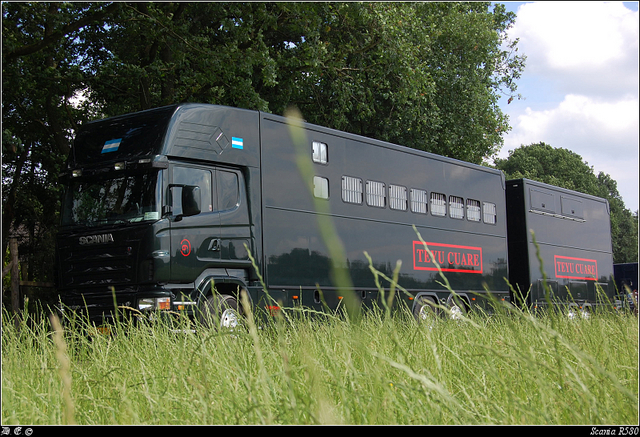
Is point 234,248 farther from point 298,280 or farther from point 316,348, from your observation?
point 316,348

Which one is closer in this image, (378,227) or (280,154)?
(280,154)

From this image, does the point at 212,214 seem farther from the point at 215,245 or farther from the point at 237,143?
the point at 237,143

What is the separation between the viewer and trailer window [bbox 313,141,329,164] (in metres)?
10.2

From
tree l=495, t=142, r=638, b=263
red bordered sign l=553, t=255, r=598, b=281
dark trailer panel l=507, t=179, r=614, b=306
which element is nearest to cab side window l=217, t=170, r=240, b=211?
dark trailer panel l=507, t=179, r=614, b=306

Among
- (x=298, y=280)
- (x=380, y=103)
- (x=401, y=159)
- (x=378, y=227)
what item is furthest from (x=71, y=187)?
(x=380, y=103)

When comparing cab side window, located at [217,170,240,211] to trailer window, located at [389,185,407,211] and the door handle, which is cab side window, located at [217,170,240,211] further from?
trailer window, located at [389,185,407,211]

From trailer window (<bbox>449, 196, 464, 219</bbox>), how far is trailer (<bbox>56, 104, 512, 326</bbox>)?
185cm

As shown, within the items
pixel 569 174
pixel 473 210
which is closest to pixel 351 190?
pixel 473 210

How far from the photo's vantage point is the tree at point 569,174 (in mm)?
49719

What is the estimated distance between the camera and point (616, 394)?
3145mm

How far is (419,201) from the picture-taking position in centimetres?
1226

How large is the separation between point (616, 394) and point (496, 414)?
2.22 feet

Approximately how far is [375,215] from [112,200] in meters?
4.70

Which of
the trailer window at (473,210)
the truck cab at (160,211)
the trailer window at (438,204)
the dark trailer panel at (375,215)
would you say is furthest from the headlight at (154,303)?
the trailer window at (473,210)
